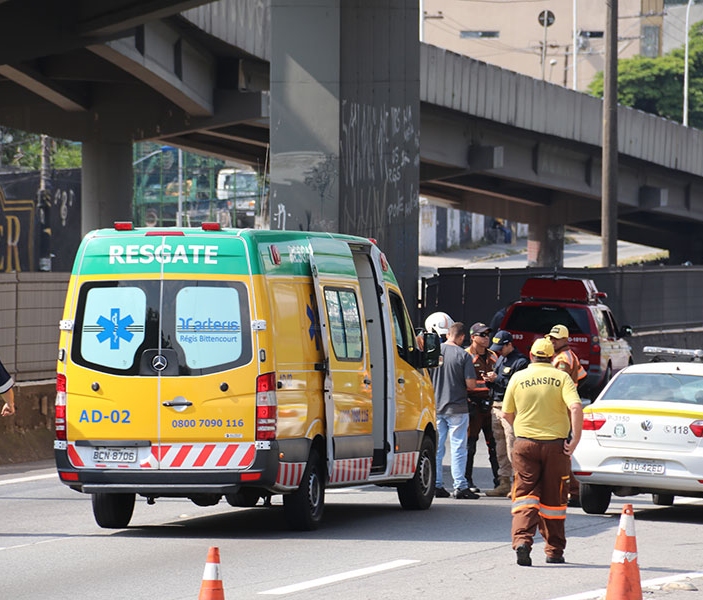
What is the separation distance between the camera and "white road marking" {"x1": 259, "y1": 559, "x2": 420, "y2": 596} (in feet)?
31.1

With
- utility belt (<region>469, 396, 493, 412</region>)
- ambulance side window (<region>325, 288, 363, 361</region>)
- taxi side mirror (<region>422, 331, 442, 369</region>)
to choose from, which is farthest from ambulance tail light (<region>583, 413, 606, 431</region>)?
utility belt (<region>469, 396, 493, 412</region>)

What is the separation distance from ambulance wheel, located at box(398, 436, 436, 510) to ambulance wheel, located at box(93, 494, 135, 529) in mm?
2846

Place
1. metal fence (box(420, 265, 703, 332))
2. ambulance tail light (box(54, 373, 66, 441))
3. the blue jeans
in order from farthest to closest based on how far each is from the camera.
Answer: metal fence (box(420, 265, 703, 332)), the blue jeans, ambulance tail light (box(54, 373, 66, 441))

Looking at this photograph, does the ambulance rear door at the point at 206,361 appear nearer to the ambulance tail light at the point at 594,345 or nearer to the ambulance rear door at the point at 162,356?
the ambulance rear door at the point at 162,356

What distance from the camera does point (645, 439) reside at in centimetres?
1364

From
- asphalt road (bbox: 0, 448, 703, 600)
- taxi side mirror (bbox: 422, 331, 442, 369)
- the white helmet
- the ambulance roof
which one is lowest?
asphalt road (bbox: 0, 448, 703, 600)

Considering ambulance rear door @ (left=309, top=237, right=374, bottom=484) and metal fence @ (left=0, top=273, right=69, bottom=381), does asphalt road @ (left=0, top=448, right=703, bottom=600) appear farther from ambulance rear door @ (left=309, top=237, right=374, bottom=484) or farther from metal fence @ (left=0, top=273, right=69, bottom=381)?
metal fence @ (left=0, top=273, right=69, bottom=381)

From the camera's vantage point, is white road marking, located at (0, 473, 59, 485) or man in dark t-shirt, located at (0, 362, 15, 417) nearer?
man in dark t-shirt, located at (0, 362, 15, 417)

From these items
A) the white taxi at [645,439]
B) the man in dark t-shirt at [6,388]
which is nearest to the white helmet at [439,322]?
the white taxi at [645,439]

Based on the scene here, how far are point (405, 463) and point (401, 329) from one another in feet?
4.31

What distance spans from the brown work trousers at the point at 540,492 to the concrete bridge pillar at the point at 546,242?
5325 cm

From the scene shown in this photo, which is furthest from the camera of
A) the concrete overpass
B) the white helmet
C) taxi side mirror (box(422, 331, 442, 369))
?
the concrete overpass

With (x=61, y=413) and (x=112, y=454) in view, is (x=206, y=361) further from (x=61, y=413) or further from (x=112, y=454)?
(x=61, y=413)

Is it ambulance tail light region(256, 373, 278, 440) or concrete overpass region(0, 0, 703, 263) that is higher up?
Result: concrete overpass region(0, 0, 703, 263)
